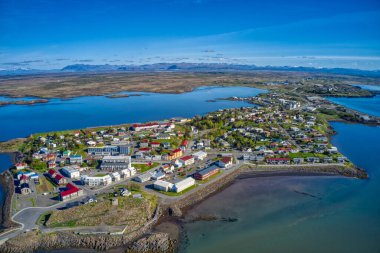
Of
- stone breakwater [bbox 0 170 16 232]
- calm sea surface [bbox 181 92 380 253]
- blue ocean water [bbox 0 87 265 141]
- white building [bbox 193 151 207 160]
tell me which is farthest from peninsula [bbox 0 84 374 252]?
blue ocean water [bbox 0 87 265 141]

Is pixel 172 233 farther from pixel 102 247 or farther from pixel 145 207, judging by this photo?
pixel 102 247

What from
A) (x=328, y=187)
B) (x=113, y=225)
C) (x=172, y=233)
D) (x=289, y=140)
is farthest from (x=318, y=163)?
(x=113, y=225)

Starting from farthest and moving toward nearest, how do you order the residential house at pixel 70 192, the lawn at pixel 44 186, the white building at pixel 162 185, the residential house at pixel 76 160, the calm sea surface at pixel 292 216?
1. the residential house at pixel 76 160
2. the white building at pixel 162 185
3. the lawn at pixel 44 186
4. the residential house at pixel 70 192
5. the calm sea surface at pixel 292 216

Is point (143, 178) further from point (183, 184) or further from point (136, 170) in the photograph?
point (183, 184)

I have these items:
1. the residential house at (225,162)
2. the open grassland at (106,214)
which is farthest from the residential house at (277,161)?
the open grassland at (106,214)

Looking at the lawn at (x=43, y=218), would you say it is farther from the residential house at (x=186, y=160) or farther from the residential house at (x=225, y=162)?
the residential house at (x=225, y=162)

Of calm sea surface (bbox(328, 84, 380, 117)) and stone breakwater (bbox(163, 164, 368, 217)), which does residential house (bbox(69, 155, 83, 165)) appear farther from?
calm sea surface (bbox(328, 84, 380, 117))
